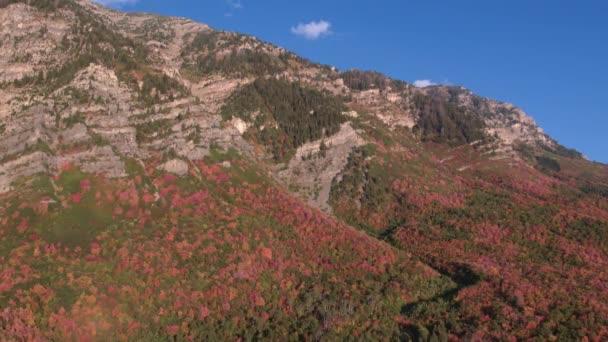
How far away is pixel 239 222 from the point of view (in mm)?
95062

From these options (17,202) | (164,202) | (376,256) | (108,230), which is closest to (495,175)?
(376,256)

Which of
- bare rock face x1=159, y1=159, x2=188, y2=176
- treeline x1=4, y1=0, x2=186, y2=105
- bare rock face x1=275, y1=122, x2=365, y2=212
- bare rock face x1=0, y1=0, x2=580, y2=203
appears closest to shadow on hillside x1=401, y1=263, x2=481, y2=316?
bare rock face x1=275, y1=122, x2=365, y2=212

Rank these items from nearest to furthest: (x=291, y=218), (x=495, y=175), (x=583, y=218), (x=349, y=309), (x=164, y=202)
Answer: (x=349, y=309)
(x=164, y=202)
(x=291, y=218)
(x=583, y=218)
(x=495, y=175)

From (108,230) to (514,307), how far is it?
223ft

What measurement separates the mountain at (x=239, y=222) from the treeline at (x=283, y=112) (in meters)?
0.68

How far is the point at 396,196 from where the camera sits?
5012 inches

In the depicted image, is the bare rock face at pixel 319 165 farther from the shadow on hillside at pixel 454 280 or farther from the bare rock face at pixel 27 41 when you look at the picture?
the bare rock face at pixel 27 41

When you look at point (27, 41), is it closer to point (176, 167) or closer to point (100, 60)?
point (100, 60)

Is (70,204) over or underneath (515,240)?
underneath

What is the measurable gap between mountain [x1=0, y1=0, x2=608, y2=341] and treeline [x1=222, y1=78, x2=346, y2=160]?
68cm

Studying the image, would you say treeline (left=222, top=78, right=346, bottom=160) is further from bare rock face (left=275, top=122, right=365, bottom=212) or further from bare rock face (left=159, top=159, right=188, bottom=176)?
bare rock face (left=159, top=159, right=188, bottom=176)

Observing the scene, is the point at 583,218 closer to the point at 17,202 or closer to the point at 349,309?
the point at 349,309

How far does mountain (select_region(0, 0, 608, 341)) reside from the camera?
238 ft

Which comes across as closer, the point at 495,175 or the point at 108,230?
the point at 108,230
